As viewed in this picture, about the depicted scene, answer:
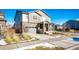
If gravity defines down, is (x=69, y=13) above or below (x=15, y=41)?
above

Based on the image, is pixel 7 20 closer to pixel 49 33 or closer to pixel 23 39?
pixel 23 39

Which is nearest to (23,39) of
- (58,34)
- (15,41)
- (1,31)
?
(15,41)

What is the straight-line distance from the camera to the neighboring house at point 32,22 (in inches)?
84.8

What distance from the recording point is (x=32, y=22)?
7.13ft

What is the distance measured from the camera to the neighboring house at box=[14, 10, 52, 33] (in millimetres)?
2154

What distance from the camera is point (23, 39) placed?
2.17 m
